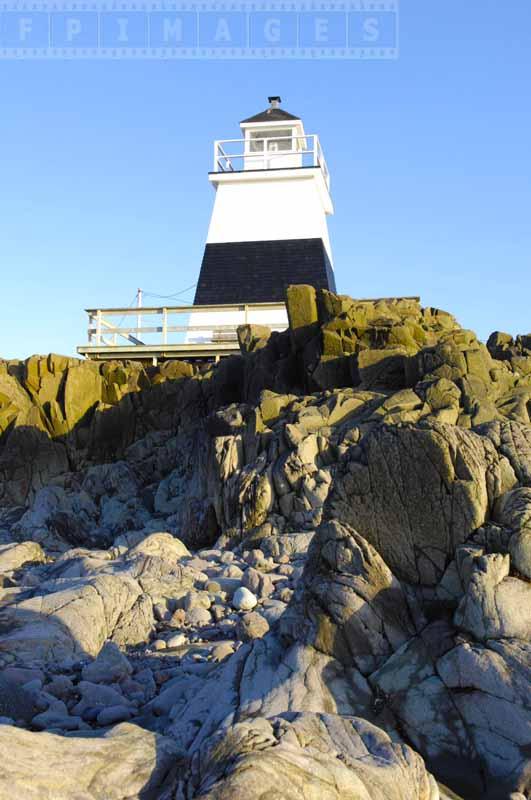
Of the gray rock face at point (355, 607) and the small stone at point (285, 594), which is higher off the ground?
the gray rock face at point (355, 607)

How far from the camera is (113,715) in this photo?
6.64 meters

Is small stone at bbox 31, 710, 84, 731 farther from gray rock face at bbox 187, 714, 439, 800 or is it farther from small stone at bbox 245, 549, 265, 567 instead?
small stone at bbox 245, 549, 265, 567

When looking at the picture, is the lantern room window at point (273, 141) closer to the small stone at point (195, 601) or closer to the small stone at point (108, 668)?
the small stone at point (195, 601)

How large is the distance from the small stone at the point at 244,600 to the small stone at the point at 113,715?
3.68 m

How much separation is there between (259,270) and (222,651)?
24.8 meters

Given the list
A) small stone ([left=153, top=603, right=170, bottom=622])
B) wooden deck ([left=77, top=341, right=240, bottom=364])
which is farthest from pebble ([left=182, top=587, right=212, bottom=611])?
wooden deck ([left=77, top=341, right=240, bottom=364])

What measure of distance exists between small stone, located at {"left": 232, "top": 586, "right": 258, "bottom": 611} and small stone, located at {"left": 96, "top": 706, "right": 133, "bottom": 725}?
12.1ft

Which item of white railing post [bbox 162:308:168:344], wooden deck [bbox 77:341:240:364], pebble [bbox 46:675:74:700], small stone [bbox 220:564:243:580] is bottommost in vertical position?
pebble [bbox 46:675:74:700]

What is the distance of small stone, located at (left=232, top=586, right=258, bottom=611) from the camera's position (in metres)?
10.3

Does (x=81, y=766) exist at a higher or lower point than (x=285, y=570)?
higher

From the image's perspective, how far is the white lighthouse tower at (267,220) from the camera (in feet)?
105

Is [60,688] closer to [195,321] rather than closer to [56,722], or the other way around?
[56,722]

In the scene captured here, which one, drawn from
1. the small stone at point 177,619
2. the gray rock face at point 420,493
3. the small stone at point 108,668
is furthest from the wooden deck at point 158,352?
the gray rock face at point 420,493

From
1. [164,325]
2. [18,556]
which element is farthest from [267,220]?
[18,556]
